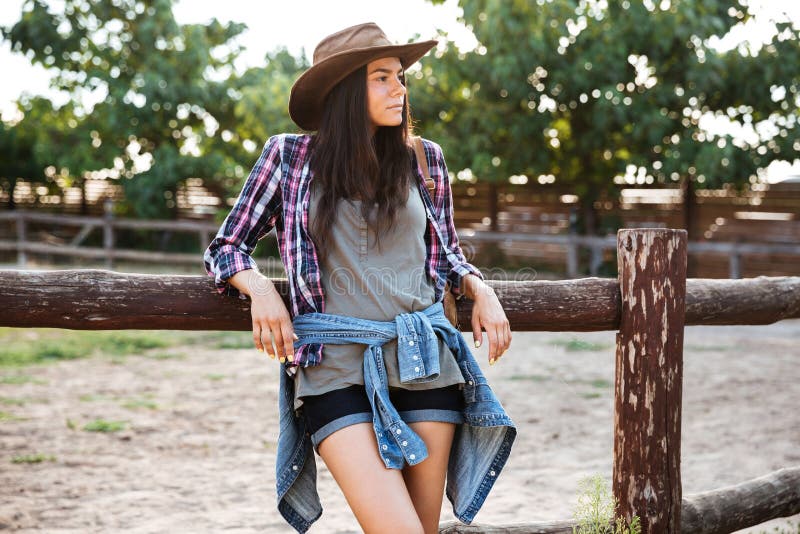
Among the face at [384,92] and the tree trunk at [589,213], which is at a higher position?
the face at [384,92]

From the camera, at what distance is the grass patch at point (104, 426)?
4.95 meters

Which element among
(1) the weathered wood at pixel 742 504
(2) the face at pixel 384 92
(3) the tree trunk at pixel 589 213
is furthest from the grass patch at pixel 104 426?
(3) the tree trunk at pixel 589 213

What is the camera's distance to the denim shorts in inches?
72.8

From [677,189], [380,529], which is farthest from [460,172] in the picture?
[380,529]

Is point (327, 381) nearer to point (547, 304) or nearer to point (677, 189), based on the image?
point (547, 304)

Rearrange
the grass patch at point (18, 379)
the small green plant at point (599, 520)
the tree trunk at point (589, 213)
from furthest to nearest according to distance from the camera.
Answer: the tree trunk at point (589, 213), the grass patch at point (18, 379), the small green plant at point (599, 520)

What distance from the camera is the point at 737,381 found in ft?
21.4

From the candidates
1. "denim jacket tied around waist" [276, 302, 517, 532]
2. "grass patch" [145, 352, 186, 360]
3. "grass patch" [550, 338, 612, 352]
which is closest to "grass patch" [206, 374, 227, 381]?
"grass patch" [145, 352, 186, 360]

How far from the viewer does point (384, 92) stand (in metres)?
1.99

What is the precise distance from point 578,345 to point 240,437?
4.30m

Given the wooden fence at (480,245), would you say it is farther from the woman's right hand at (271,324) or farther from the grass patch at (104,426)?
the woman's right hand at (271,324)

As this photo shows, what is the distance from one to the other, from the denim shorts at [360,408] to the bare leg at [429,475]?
27mm

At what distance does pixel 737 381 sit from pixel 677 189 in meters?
6.91

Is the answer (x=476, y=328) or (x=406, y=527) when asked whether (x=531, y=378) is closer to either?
(x=476, y=328)
